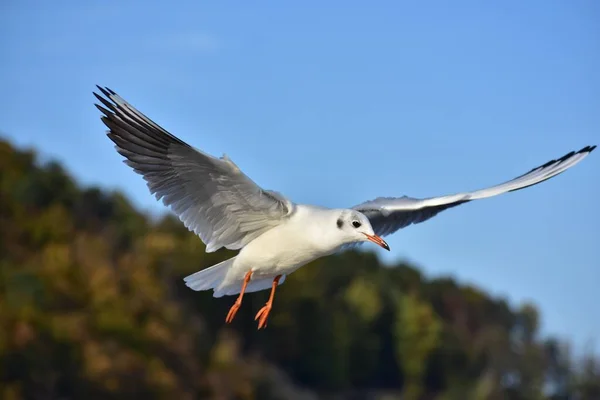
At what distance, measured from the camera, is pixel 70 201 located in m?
48.6

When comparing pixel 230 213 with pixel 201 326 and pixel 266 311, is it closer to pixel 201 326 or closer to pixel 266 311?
pixel 266 311

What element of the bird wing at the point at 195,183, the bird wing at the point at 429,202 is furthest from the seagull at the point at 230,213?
the bird wing at the point at 429,202

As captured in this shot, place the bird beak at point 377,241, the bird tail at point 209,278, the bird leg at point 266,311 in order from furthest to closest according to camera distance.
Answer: the bird tail at point 209,278 → the bird leg at point 266,311 → the bird beak at point 377,241

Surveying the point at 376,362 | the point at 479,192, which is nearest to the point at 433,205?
the point at 479,192

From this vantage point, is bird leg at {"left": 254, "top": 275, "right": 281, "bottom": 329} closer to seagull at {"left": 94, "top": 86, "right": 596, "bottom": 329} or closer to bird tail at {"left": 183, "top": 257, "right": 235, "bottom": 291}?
seagull at {"left": 94, "top": 86, "right": 596, "bottom": 329}

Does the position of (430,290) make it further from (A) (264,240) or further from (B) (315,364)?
(A) (264,240)

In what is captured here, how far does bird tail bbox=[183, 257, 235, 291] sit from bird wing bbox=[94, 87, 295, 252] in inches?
7.1

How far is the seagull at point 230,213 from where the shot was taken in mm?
7938

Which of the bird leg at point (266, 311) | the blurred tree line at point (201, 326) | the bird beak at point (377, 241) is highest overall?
the blurred tree line at point (201, 326)

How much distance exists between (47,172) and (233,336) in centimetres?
1127

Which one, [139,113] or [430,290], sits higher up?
[430,290]

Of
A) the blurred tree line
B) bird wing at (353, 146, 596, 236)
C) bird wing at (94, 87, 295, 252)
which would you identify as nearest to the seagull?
bird wing at (94, 87, 295, 252)

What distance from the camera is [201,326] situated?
39.2m

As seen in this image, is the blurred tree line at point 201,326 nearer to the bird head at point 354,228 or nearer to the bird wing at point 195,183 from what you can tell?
the bird wing at point 195,183
